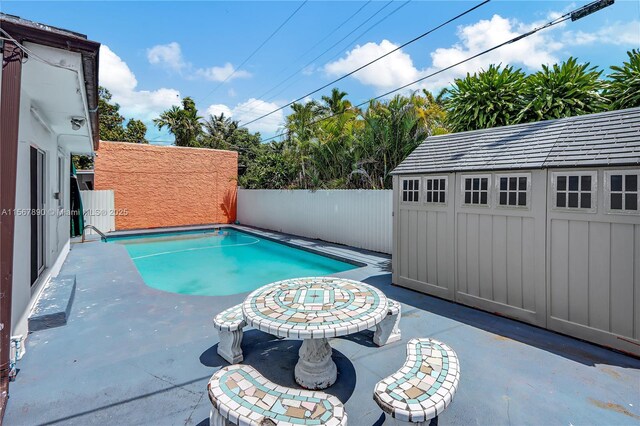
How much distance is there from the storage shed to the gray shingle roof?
0.02 metres

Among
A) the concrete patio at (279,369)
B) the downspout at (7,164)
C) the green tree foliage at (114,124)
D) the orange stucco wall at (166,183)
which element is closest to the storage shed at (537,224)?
the concrete patio at (279,369)

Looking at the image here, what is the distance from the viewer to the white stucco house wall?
2.54 m

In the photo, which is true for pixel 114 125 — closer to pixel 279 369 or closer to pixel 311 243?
pixel 311 243

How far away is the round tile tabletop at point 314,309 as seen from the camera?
2.44 m

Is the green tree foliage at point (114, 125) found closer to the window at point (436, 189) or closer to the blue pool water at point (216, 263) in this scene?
the blue pool water at point (216, 263)

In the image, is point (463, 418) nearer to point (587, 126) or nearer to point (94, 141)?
point (587, 126)

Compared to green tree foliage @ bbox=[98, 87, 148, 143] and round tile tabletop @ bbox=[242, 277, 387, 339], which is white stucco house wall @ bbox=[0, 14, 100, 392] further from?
green tree foliage @ bbox=[98, 87, 148, 143]

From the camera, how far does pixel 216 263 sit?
1005 centimetres

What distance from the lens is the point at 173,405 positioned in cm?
260

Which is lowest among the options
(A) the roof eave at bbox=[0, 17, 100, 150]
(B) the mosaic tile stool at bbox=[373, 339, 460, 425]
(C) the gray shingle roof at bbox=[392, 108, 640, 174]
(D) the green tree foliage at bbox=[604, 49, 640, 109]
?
(B) the mosaic tile stool at bbox=[373, 339, 460, 425]

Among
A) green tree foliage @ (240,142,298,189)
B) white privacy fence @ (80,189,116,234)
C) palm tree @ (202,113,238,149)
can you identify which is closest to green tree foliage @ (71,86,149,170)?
palm tree @ (202,113,238,149)

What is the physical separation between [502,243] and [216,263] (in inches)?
326

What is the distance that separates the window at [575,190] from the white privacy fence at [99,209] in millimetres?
14953

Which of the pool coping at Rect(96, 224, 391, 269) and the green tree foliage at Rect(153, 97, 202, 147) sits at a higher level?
the green tree foliage at Rect(153, 97, 202, 147)
